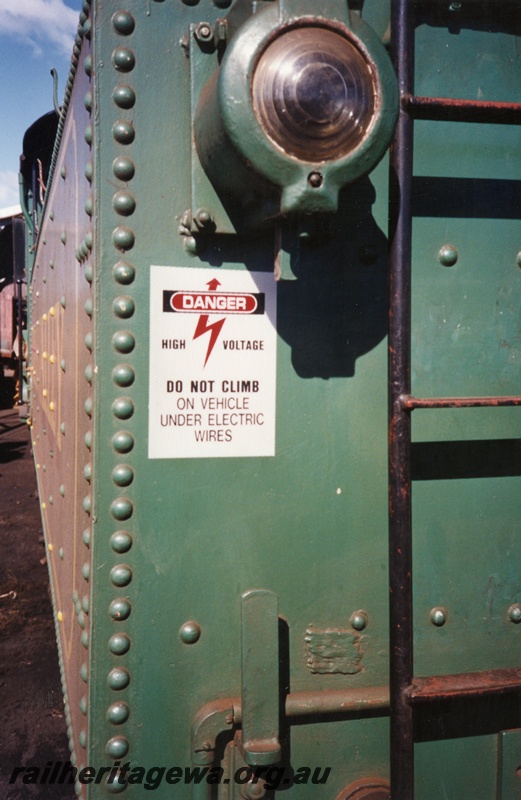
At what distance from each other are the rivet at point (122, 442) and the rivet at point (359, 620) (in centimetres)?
64

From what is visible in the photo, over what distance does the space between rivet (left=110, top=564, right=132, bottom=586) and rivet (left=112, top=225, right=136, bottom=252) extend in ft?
2.19

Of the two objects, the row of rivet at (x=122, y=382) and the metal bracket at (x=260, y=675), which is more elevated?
the row of rivet at (x=122, y=382)

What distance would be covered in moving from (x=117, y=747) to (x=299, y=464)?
0.72m

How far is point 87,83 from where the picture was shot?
1423 mm

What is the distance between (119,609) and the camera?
133 centimetres

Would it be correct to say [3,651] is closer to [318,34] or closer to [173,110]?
[173,110]

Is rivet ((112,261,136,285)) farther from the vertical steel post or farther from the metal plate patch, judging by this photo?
the metal plate patch

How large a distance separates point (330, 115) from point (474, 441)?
32.3 inches

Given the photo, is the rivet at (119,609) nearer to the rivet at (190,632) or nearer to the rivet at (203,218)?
the rivet at (190,632)

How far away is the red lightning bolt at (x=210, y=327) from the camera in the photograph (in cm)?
134

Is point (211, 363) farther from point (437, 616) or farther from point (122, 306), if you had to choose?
point (437, 616)

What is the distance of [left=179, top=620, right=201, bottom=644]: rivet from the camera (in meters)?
1.36

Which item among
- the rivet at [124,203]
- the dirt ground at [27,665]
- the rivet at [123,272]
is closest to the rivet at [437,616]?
the rivet at [123,272]

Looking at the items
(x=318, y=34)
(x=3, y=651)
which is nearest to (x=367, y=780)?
(x=318, y=34)
